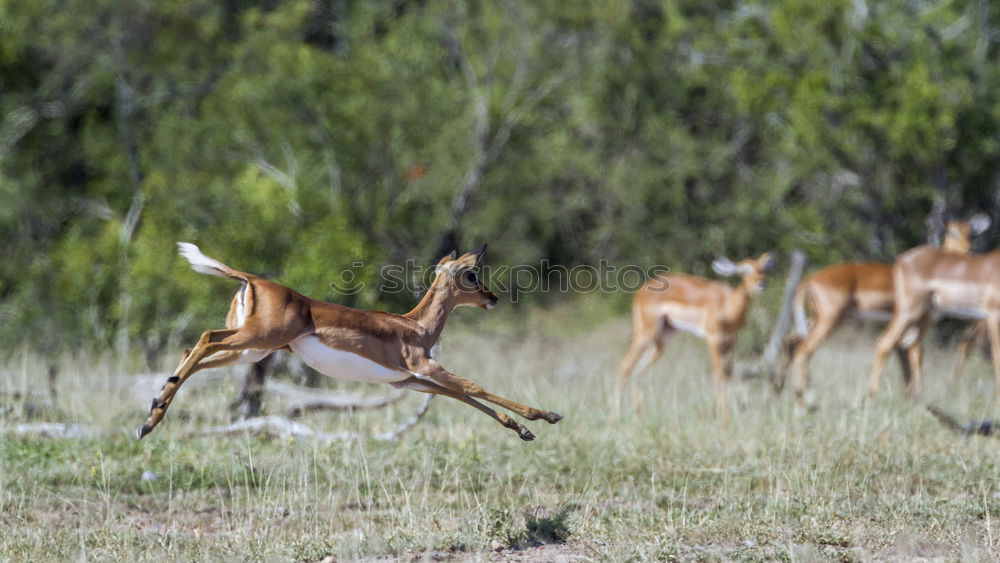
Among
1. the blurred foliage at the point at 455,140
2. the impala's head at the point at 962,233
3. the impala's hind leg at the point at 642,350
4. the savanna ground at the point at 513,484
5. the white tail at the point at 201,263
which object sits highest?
the blurred foliage at the point at 455,140

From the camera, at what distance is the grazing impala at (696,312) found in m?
10.5

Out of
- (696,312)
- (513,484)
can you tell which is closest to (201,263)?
(513,484)

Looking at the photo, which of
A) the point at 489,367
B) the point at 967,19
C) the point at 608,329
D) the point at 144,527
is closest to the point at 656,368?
the point at 489,367

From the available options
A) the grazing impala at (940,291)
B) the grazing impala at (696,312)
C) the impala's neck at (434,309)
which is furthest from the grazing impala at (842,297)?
the impala's neck at (434,309)

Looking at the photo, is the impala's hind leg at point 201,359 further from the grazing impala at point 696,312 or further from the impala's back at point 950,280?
the impala's back at point 950,280

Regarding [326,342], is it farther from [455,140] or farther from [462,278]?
[455,140]

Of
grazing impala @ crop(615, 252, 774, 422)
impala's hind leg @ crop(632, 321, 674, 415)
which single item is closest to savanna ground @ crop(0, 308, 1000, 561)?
grazing impala @ crop(615, 252, 774, 422)

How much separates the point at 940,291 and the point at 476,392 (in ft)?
24.3

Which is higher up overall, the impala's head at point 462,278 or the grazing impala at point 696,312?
the grazing impala at point 696,312

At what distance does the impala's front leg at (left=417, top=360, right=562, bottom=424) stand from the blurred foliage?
4.94 metres

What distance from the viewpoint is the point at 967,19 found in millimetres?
13906

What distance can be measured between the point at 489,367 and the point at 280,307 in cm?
622

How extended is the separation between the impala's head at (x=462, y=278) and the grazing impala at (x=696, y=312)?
4643mm

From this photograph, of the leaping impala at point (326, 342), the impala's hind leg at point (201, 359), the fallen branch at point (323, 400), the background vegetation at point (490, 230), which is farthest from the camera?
the fallen branch at point (323, 400)
